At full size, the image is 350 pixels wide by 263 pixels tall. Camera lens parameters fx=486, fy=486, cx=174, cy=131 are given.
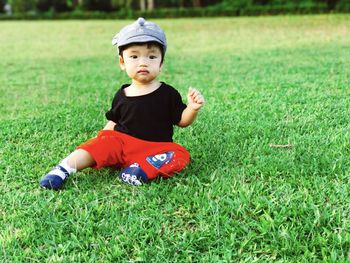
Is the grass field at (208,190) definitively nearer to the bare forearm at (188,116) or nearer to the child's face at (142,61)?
the bare forearm at (188,116)

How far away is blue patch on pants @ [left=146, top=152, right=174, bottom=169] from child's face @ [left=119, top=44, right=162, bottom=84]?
1.40 ft

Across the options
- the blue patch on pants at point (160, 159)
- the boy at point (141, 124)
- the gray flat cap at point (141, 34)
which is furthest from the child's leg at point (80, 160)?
the gray flat cap at point (141, 34)

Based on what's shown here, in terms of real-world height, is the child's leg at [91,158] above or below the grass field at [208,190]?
above

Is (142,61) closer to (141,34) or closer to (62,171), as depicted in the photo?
(141,34)

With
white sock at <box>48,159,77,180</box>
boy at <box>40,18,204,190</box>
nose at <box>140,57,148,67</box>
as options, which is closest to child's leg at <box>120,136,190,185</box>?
boy at <box>40,18,204,190</box>

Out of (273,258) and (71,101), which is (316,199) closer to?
(273,258)

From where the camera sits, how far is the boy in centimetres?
248

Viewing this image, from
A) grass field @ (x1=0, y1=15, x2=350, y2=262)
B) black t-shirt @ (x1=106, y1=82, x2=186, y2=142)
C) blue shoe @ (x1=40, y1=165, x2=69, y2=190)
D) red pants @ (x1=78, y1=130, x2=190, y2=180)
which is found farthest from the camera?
black t-shirt @ (x1=106, y1=82, x2=186, y2=142)

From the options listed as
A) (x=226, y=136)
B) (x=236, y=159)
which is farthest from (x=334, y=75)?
(x=236, y=159)

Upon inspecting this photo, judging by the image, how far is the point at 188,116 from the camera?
2600 millimetres

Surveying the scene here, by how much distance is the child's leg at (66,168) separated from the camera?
94.3 inches

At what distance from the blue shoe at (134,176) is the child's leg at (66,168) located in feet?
0.75

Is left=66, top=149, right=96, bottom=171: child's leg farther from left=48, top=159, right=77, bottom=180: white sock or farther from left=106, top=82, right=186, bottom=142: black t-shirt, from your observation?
left=106, top=82, right=186, bottom=142: black t-shirt

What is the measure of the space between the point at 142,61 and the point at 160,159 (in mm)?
531
